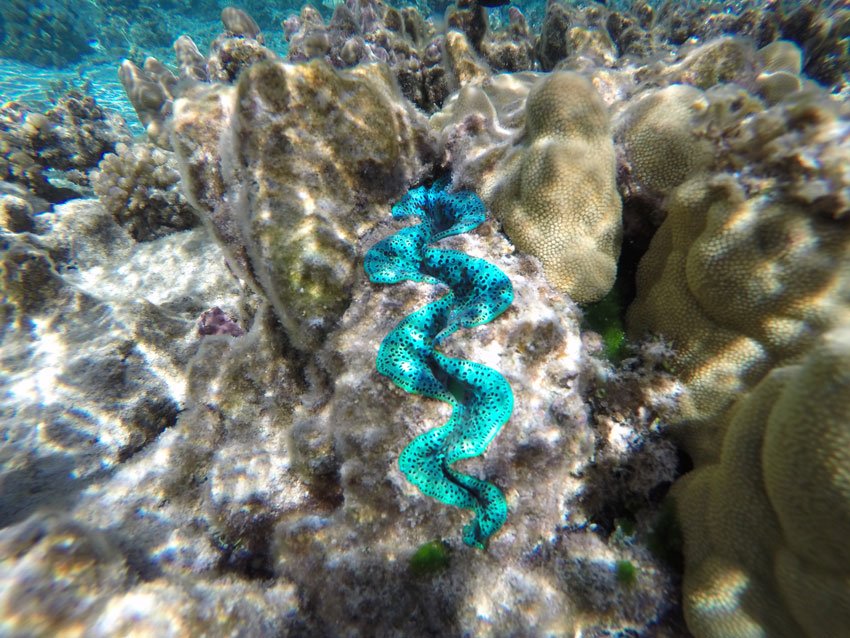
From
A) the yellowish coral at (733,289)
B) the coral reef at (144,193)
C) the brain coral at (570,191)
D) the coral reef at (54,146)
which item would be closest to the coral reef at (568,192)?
the brain coral at (570,191)

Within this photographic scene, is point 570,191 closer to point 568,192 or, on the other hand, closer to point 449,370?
point 568,192

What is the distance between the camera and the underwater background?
1845 millimetres

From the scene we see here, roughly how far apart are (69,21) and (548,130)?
29138mm

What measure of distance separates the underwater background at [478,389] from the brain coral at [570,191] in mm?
20

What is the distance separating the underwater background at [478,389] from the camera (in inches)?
72.6

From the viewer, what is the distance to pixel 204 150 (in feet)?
9.77

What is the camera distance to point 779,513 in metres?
1.72

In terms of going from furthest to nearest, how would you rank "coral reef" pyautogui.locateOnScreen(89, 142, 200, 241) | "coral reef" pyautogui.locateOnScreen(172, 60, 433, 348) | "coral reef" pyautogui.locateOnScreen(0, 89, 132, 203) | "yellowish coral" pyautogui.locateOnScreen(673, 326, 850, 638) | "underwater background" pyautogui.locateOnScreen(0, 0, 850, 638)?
"coral reef" pyautogui.locateOnScreen(0, 89, 132, 203) → "coral reef" pyautogui.locateOnScreen(89, 142, 200, 241) → "coral reef" pyautogui.locateOnScreen(172, 60, 433, 348) → "underwater background" pyautogui.locateOnScreen(0, 0, 850, 638) → "yellowish coral" pyautogui.locateOnScreen(673, 326, 850, 638)

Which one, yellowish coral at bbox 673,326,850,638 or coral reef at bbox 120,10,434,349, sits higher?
coral reef at bbox 120,10,434,349

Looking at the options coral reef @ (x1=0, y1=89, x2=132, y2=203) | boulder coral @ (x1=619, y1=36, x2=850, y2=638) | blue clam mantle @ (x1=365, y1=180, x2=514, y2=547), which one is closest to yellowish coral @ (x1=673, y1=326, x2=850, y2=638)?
boulder coral @ (x1=619, y1=36, x2=850, y2=638)

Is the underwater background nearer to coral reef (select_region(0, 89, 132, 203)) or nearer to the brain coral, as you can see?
the brain coral

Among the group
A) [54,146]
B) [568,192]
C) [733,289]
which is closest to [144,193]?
[54,146]

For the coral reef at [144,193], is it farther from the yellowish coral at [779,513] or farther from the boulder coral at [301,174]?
the yellowish coral at [779,513]

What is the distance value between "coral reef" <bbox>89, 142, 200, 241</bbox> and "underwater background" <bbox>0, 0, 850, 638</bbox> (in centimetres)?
274
